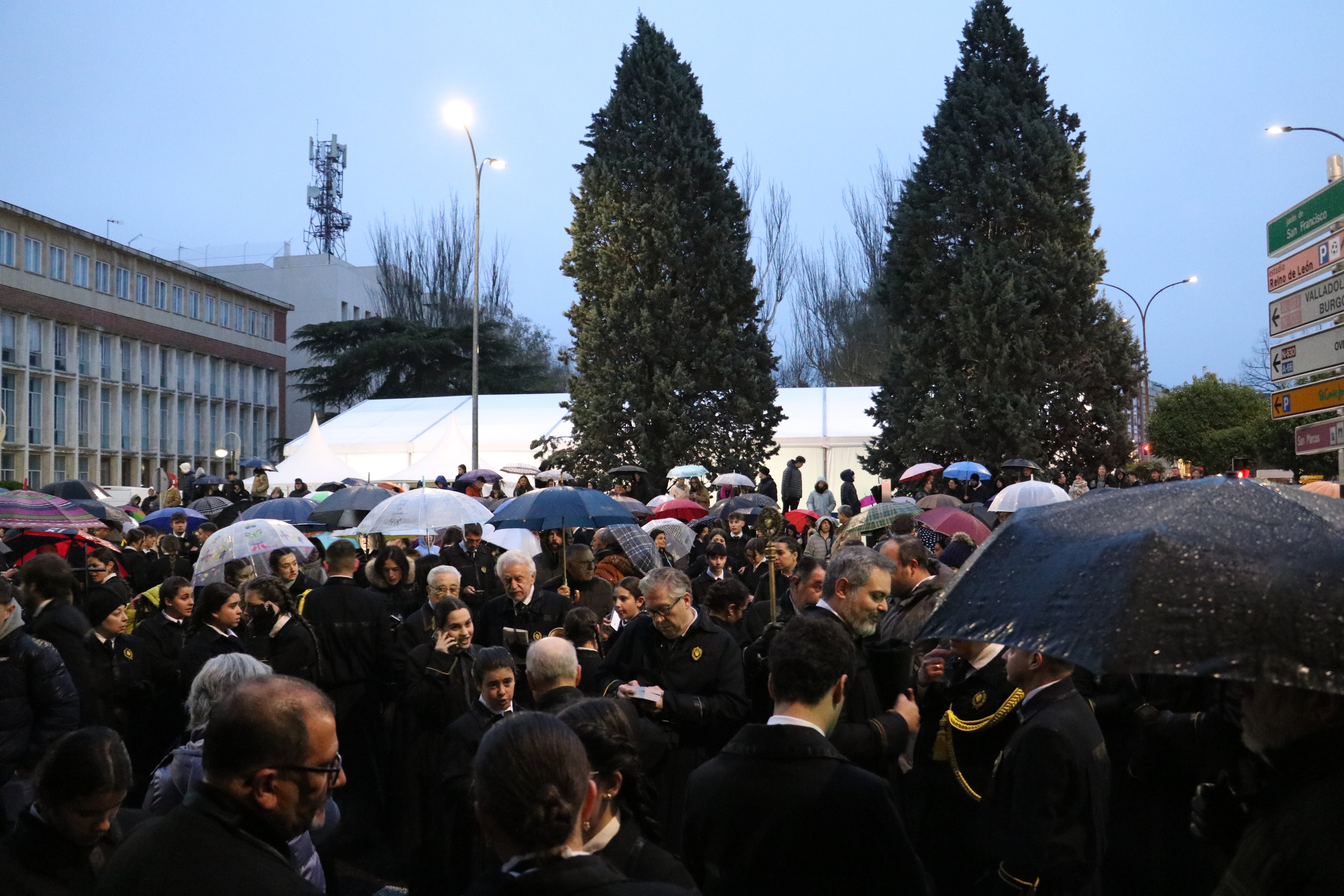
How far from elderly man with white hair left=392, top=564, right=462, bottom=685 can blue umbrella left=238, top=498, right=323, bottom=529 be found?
5.30 metres

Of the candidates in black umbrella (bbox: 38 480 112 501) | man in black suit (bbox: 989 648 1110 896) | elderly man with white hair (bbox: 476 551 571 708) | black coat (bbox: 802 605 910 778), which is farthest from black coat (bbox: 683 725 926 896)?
black umbrella (bbox: 38 480 112 501)

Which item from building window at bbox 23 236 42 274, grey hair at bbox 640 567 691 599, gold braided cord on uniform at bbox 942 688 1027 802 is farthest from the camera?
building window at bbox 23 236 42 274

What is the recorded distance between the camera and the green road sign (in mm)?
9109

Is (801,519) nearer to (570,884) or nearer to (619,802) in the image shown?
(619,802)

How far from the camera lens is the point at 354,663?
25.2 feet

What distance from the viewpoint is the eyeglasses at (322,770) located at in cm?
253

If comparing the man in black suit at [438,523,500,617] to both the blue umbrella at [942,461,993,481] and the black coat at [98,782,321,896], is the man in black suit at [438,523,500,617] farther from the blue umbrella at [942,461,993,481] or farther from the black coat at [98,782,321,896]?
the blue umbrella at [942,461,993,481]

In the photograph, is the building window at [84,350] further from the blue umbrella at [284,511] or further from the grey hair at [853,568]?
the grey hair at [853,568]

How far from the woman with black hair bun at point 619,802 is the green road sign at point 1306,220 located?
26.5 feet

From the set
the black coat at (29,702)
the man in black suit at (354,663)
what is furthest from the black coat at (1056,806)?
the man in black suit at (354,663)

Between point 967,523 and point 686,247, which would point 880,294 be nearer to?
point 686,247

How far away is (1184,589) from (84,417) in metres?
61.5

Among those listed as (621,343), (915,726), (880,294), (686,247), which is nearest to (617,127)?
(686,247)

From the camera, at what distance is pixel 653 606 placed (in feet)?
17.8
